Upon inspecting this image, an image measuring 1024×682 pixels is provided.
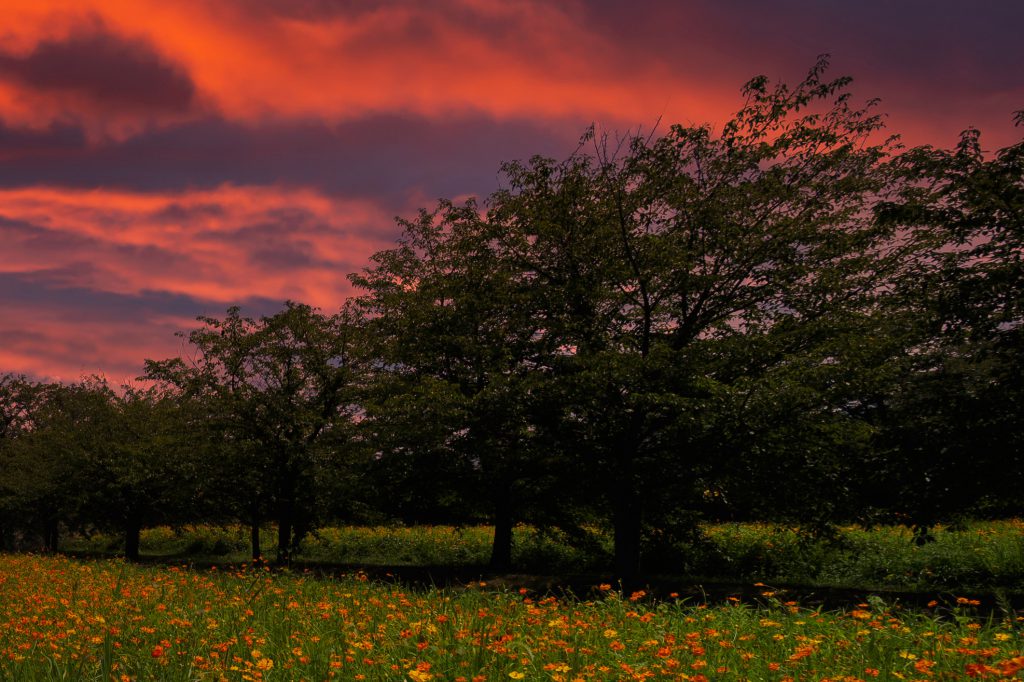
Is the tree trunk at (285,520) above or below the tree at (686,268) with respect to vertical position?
below

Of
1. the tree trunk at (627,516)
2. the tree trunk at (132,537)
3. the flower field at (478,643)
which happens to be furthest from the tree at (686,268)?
the tree trunk at (132,537)

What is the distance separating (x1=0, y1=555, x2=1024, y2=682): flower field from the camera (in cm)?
447

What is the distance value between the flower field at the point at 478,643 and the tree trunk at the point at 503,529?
11132mm

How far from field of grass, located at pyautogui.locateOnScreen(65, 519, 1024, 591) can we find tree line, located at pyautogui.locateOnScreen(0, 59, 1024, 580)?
101 cm

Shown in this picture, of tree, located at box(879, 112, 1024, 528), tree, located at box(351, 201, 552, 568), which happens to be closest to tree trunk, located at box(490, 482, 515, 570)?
tree, located at box(351, 201, 552, 568)

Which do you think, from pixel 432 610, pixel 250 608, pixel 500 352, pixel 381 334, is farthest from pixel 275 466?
pixel 432 610

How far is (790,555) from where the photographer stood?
17.8 meters

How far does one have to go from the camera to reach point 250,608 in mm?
7391

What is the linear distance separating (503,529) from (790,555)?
7.48 m

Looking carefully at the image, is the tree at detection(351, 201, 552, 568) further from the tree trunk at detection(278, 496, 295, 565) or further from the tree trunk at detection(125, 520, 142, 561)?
the tree trunk at detection(125, 520, 142, 561)

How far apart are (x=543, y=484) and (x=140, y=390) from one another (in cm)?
2232

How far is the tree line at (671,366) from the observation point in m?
12.0

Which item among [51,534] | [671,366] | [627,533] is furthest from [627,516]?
[51,534]

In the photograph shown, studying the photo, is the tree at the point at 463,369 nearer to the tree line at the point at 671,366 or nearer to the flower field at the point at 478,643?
the tree line at the point at 671,366
